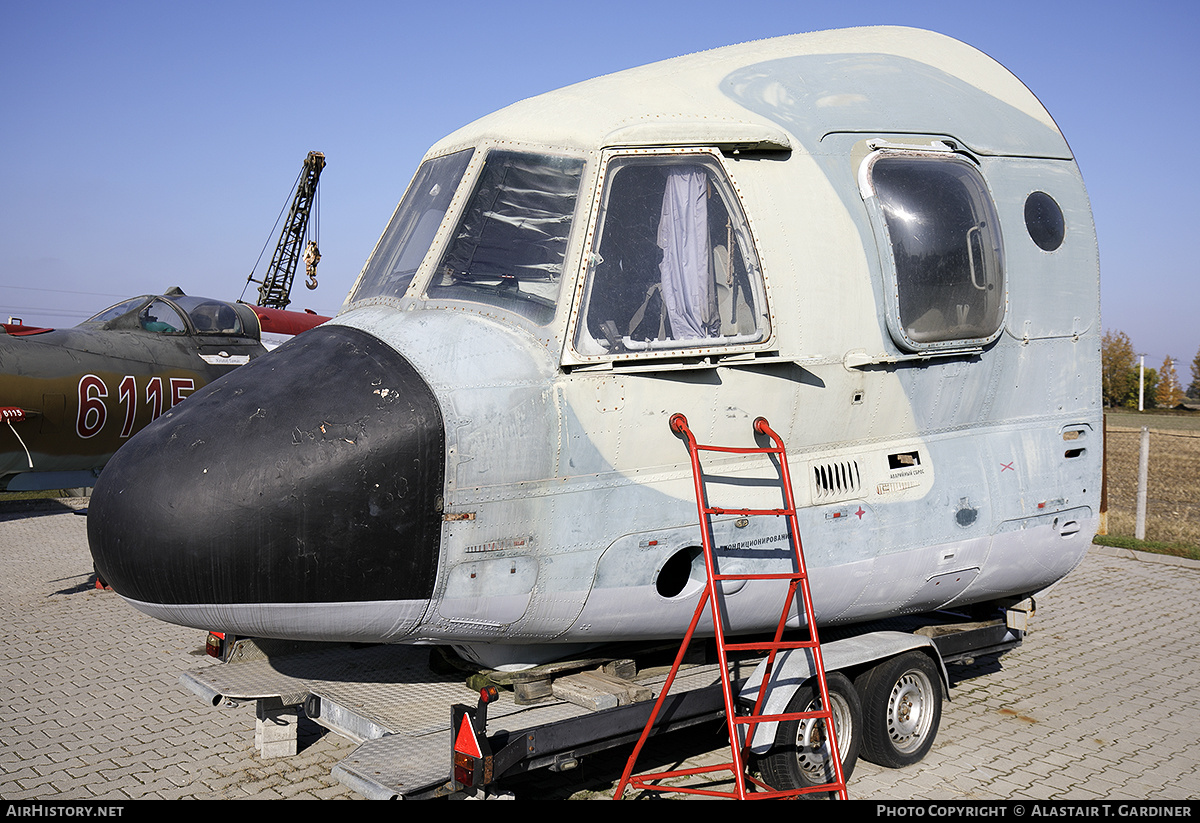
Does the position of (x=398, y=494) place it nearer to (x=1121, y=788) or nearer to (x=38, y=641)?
(x=1121, y=788)

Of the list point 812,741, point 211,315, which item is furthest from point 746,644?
point 211,315

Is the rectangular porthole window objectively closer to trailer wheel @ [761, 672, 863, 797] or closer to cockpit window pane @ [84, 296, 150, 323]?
trailer wheel @ [761, 672, 863, 797]

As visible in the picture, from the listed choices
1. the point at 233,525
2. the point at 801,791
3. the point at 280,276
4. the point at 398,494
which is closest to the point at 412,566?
the point at 398,494

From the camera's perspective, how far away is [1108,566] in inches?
468

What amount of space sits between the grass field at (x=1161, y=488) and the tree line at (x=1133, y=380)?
58.5 meters

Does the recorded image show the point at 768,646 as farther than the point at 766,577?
No

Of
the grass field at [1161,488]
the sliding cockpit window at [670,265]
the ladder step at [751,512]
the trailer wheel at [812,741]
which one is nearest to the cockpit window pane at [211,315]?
the sliding cockpit window at [670,265]

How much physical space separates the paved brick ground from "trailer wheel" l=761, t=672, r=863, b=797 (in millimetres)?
237

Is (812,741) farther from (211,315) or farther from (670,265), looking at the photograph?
(211,315)

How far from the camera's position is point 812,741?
17.1 feet

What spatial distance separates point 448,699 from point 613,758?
1.36 m

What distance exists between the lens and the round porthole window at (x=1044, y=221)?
19.5 ft

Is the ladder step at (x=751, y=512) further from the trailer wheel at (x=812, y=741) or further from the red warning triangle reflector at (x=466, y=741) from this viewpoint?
the red warning triangle reflector at (x=466, y=741)

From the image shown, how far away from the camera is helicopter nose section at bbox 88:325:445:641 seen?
3.94 meters
